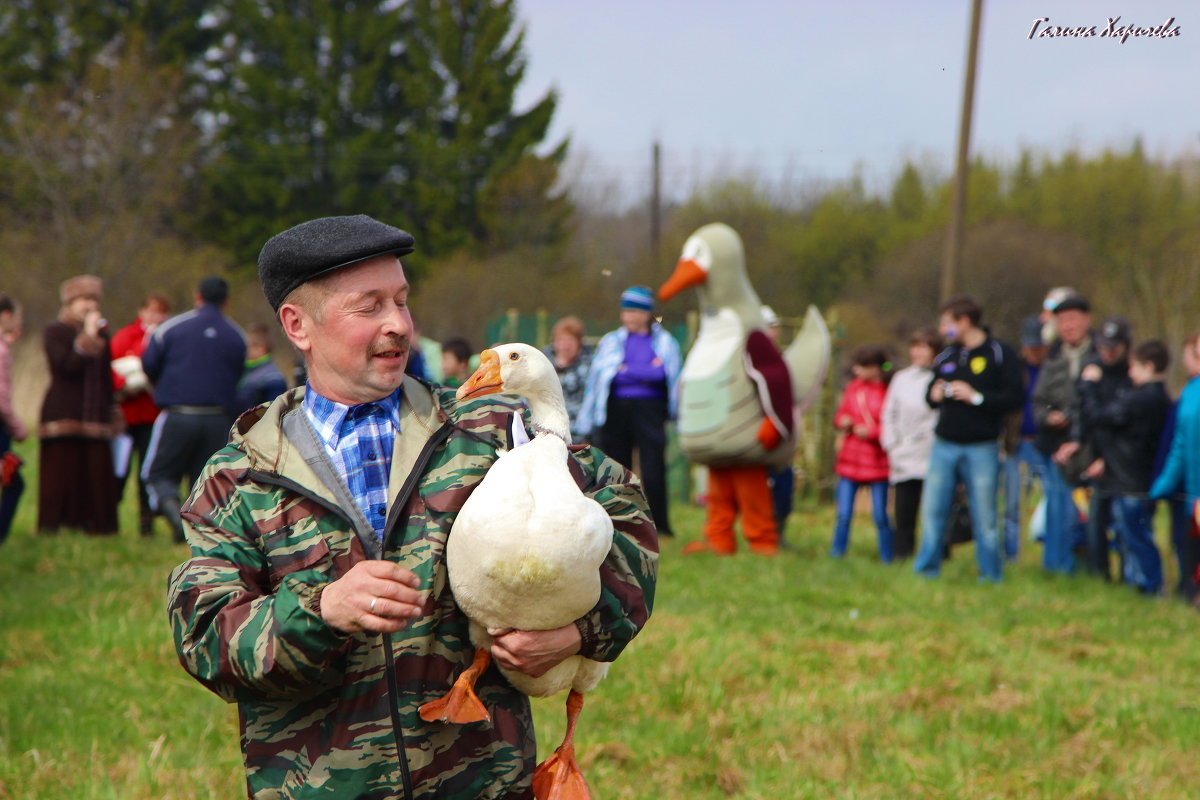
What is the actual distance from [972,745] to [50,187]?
1025 inches

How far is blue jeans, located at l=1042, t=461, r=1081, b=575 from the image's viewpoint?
8.97 m

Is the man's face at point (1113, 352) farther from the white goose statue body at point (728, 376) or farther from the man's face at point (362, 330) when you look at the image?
the man's face at point (362, 330)

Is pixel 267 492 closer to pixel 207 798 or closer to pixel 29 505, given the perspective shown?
pixel 207 798

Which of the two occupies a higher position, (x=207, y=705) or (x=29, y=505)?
(x=207, y=705)

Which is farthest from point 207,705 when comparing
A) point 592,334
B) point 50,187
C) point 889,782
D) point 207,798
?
point 50,187

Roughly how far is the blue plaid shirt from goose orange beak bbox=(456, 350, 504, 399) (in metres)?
0.18

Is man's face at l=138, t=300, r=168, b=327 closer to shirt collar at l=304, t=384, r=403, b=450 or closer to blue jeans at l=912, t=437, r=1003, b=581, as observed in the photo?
blue jeans at l=912, t=437, r=1003, b=581

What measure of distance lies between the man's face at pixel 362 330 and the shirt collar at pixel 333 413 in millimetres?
30

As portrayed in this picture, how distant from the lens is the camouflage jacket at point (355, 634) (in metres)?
2.15

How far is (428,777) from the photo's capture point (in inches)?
86.4

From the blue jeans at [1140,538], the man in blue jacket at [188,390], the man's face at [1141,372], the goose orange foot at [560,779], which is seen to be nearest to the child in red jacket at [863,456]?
the blue jeans at [1140,538]

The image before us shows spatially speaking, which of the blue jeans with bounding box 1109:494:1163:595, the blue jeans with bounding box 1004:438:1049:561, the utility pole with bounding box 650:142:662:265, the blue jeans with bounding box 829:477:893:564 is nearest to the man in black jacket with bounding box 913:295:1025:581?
the blue jeans with bounding box 1109:494:1163:595

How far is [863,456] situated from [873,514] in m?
0.48

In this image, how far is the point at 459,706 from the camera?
2139mm
